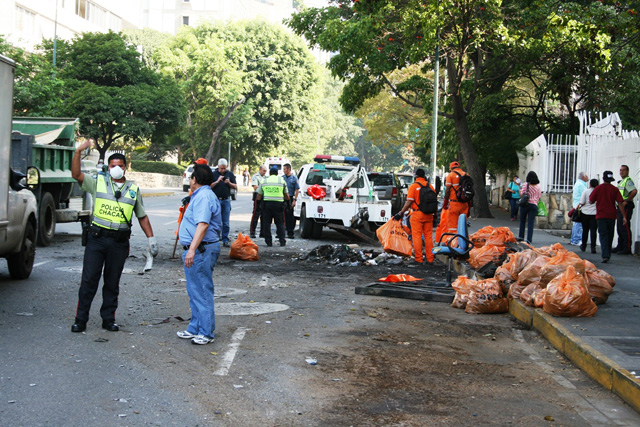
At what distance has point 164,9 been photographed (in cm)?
9269

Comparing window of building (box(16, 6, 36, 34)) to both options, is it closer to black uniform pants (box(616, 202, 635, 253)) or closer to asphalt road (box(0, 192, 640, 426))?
black uniform pants (box(616, 202, 635, 253))

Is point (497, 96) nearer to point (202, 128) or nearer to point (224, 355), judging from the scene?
point (224, 355)

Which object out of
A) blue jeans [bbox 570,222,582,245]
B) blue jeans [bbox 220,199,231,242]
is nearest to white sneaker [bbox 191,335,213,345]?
blue jeans [bbox 220,199,231,242]

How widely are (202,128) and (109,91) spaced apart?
1892 centimetres

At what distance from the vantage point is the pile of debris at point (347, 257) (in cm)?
1388

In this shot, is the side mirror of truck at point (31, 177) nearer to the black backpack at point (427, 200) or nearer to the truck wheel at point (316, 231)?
the black backpack at point (427, 200)

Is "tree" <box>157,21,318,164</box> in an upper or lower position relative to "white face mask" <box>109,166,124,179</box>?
upper

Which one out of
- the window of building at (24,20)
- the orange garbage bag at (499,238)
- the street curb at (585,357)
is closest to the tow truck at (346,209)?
the orange garbage bag at (499,238)

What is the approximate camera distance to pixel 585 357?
652 cm

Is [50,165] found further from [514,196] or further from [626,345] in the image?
[514,196]

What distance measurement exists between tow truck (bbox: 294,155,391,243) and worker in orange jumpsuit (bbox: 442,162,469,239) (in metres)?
3.24

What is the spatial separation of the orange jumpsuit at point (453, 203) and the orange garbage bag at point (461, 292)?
4634 mm

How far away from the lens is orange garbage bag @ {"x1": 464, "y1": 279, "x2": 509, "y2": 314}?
9266 mm

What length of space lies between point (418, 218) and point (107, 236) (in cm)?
754
